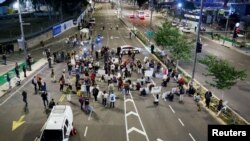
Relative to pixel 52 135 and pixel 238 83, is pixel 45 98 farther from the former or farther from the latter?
pixel 238 83

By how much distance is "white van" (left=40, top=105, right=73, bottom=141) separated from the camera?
1795cm

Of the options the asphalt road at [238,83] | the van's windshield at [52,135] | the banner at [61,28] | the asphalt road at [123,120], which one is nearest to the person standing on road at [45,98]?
the asphalt road at [123,120]

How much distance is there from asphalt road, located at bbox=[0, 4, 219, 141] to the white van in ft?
4.58

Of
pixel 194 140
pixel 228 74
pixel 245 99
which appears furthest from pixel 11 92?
pixel 245 99

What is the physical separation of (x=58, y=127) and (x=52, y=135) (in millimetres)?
587

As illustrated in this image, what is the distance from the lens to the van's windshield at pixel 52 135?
1786cm

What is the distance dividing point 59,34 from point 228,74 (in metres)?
48.2

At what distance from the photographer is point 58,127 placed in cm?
1811

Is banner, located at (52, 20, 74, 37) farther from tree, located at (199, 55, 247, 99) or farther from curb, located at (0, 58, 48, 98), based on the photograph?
tree, located at (199, 55, 247, 99)

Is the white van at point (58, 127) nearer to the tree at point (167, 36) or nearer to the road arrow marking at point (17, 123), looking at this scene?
the road arrow marking at point (17, 123)

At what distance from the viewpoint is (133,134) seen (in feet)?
67.6

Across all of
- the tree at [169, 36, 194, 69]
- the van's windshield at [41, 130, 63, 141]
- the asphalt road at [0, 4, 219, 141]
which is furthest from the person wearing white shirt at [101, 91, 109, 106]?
the tree at [169, 36, 194, 69]

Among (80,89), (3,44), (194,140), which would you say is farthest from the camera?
(3,44)

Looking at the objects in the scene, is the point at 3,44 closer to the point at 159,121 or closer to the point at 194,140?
the point at 159,121
